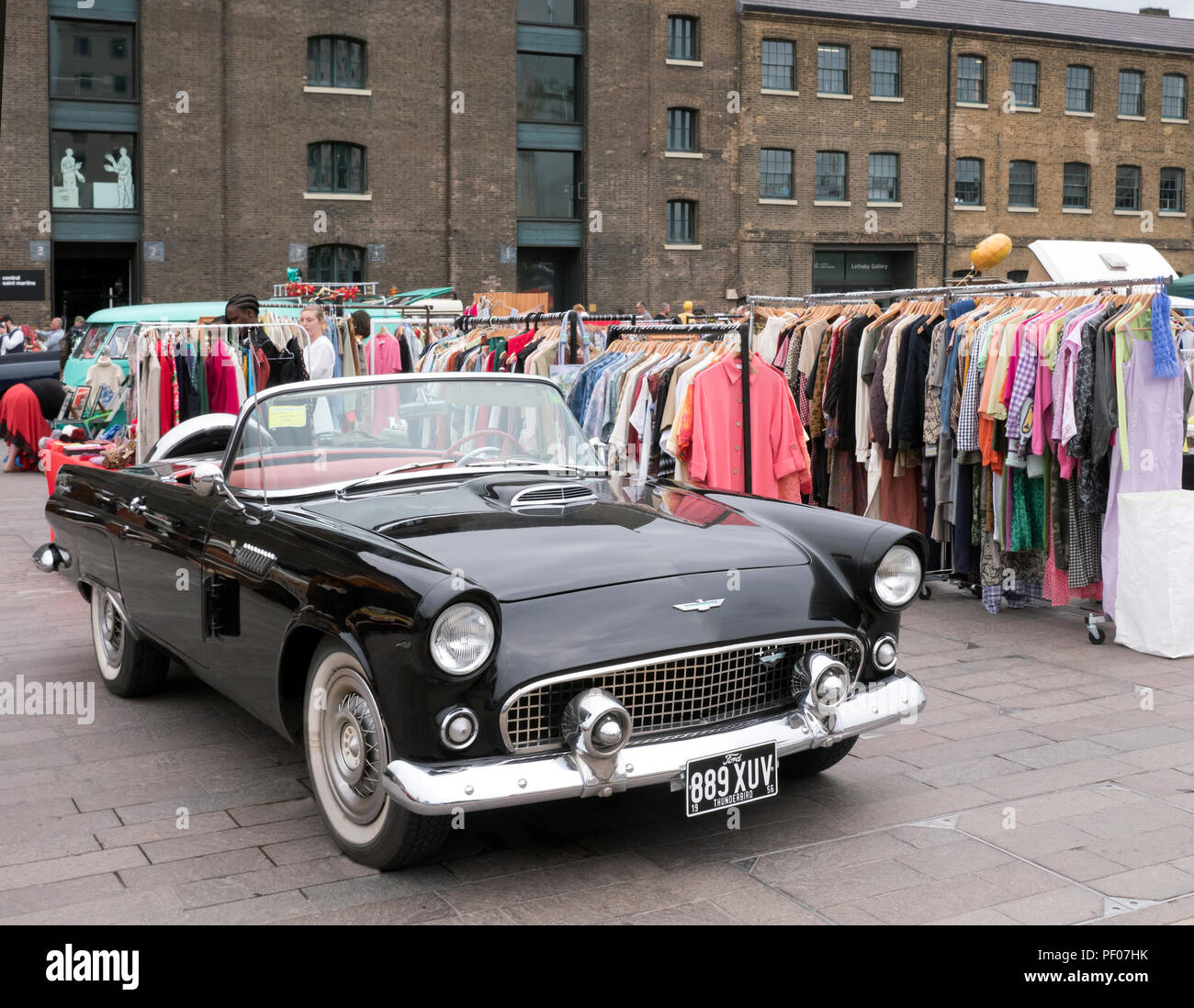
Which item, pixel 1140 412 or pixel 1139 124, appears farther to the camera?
pixel 1139 124

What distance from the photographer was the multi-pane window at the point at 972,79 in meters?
40.6

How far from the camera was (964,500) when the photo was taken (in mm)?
8250

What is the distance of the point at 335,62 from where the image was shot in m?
34.2

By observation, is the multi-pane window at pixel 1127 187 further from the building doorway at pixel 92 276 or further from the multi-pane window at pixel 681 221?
the building doorway at pixel 92 276

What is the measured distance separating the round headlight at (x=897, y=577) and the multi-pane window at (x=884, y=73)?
37.9 m

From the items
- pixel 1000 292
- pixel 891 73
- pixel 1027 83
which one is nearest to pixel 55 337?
pixel 1000 292

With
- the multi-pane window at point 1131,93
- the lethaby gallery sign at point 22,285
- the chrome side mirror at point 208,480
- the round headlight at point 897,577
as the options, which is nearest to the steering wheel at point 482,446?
the chrome side mirror at point 208,480

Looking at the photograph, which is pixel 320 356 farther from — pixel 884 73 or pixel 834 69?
pixel 884 73

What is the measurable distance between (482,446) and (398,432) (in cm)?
35

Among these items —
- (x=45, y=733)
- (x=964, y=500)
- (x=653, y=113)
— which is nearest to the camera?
(x=45, y=733)
